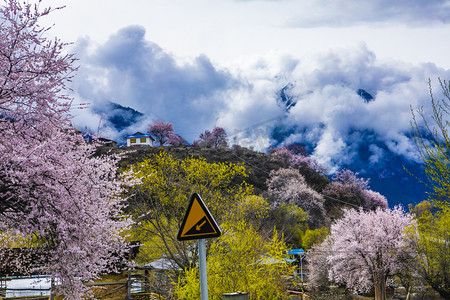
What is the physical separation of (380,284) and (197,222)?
28.6 metres

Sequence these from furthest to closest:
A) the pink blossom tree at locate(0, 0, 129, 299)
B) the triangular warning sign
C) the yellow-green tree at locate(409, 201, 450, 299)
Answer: the yellow-green tree at locate(409, 201, 450, 299), the pink blossom tree at locate(0, 0, 129, 299), the triangular warning sign

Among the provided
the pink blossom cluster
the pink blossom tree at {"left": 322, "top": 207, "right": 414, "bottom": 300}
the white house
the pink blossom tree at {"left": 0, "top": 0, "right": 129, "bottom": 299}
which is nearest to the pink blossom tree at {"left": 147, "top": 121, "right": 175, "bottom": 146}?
the white house

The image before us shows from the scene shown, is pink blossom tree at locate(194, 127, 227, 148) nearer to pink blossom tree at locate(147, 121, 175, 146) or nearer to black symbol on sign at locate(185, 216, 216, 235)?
pink blossom tree at locate(147, 121, 175, 146)

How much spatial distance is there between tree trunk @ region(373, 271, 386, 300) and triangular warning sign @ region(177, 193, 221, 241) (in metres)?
27.5

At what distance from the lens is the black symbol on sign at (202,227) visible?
18.0 feet

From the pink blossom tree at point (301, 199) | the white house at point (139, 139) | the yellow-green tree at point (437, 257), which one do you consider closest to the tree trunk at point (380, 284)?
the yellow-green tree at point (437, 257)

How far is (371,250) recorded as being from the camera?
30.0 meters

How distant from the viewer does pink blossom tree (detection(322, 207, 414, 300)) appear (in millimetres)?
29797

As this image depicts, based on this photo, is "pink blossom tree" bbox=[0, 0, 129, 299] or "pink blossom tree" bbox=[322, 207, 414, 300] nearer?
"pink blossom tree" bbox=[0, 0, 129, 299]

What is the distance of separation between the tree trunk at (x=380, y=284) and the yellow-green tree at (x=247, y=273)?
17.5 meters

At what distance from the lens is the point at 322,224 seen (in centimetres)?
5641

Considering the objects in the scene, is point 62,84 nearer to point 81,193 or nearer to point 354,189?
point 81,193

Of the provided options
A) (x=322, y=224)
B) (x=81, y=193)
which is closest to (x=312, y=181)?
(x=322, y=224)

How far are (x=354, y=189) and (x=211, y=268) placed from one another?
6589 centimetres
